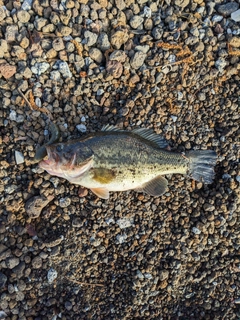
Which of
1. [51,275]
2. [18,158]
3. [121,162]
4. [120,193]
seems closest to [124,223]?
[120,193]

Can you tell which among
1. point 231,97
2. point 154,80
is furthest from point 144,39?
point 231,97

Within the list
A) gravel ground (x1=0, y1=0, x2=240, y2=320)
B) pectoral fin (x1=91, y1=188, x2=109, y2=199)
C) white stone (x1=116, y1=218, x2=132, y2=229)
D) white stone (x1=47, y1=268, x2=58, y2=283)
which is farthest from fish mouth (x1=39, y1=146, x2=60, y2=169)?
white stone (x1=47, y1=268, x2=58, y2=283)

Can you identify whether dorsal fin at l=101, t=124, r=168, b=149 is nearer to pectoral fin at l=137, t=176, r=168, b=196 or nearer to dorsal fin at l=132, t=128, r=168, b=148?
dorsal fin at l=132, t=128, r=168, b=148

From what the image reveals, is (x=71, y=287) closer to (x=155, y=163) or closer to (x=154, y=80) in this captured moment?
(x=155, y=163)

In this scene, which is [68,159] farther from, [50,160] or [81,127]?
[81,127]

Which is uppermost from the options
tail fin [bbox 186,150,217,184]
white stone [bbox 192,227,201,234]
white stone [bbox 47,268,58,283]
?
tail fin [bbox 186,150,217,184]
